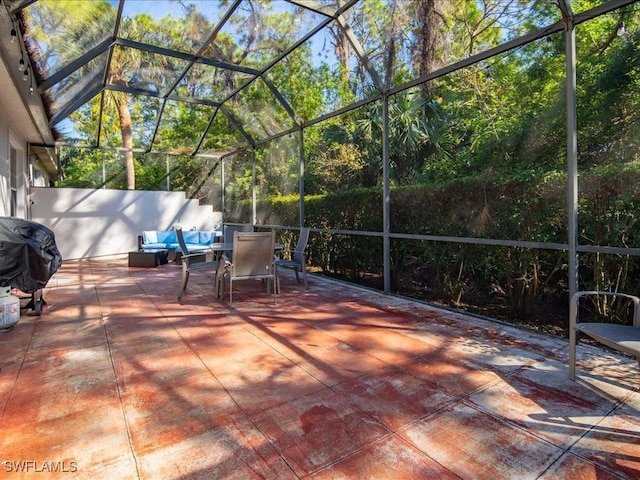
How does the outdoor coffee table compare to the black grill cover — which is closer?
the black grill cover

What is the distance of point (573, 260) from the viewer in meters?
3.08

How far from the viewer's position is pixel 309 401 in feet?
7.23

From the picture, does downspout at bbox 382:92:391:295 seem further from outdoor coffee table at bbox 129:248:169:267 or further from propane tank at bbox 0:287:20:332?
outdoor coffee table at bbox 129:248:169:267

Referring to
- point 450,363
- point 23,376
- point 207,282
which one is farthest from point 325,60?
point 23,376

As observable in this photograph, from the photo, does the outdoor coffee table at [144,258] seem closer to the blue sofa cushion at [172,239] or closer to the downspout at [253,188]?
the blue sofa cushion at [172,239]

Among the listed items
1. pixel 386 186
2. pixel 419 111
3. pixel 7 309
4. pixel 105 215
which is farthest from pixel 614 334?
pixel 105 215

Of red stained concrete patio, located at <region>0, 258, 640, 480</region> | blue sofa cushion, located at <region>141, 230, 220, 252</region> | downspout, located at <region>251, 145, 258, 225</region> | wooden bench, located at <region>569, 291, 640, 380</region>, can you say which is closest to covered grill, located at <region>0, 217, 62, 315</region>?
red stained concrete patio, located at <region>0, 258, 640, 480</region>

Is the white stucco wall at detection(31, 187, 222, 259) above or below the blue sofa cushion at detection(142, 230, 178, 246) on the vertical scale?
above

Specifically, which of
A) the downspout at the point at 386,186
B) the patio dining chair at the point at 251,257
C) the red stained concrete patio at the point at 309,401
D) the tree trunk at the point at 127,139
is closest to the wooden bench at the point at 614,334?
the red stained concrete patio at the point at 309,401

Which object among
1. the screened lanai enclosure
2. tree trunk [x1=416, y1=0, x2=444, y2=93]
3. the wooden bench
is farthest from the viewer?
tree trunk [x1=416, y1=0, x2=444, y2=93]

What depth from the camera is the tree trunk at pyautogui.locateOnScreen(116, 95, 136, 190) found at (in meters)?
8.89

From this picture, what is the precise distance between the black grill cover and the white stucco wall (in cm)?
651

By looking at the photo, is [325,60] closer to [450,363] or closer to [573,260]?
[573,260]

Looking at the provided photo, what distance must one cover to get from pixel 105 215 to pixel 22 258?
730cm
